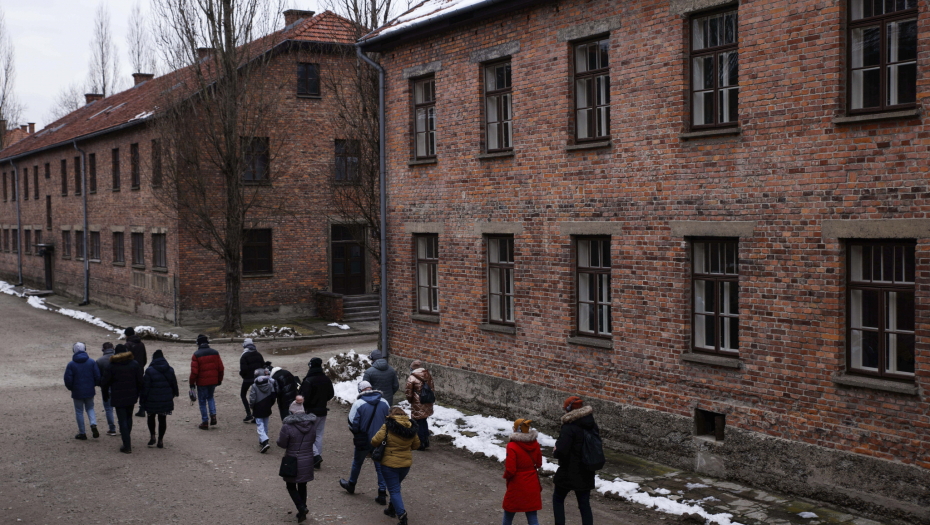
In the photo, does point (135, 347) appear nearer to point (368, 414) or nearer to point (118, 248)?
point (368, 414)

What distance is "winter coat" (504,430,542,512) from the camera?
Answer: 26.9 ft

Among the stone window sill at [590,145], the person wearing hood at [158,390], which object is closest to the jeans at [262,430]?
the person wearing hood at [158,390]

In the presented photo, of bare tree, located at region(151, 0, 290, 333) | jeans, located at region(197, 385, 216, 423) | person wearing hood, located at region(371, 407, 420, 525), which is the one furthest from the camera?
bare tree, located at region(151, 0, 290, 333)

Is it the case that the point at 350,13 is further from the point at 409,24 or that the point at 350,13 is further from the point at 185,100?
the point at 185,100

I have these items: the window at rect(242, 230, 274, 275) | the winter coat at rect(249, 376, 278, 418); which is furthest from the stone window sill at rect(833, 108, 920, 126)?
the window at rect(242, 230, 274, 275)

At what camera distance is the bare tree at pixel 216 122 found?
2473cm

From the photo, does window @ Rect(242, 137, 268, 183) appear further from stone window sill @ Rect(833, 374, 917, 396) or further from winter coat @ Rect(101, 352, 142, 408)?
stone window sill @ Rect(833, 374, 917, 396)

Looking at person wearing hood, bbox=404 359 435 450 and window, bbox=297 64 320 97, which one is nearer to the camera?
person wearing hood, bbox=404 359 435 450

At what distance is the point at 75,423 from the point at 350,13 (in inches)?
435

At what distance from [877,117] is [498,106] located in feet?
22.3

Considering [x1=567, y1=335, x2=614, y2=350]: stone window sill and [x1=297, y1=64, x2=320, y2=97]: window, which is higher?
[x1=297, y1=64, x2=320, y2=97]: window

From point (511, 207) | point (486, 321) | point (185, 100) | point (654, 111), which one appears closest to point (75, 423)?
point (486, 321)

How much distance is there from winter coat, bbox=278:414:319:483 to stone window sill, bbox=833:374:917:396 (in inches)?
238

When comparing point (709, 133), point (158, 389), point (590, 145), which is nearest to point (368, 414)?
point (158, 389)
